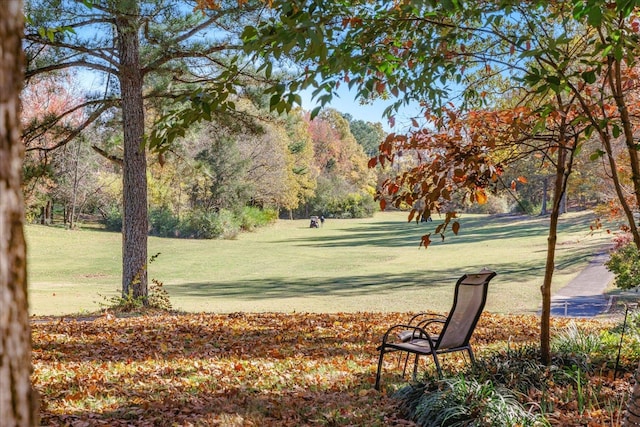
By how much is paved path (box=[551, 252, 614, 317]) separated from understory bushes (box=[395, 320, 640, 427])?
8293mm

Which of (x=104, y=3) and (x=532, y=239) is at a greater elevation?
Result: (x=104, y=3)

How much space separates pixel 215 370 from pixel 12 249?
16.2 ft

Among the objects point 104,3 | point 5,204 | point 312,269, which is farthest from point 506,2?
point 312,269

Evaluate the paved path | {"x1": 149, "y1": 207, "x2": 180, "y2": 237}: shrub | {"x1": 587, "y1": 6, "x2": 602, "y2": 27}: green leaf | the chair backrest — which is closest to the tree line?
{"x1": 587, "y1": 6, "x2": 602, "y2": 27}: green leaf

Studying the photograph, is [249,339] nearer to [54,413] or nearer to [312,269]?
[54,413]

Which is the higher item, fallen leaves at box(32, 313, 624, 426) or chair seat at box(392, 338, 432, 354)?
chair seat at box(392, 338, 432, 354)

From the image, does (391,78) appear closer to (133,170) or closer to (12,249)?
(12,249)

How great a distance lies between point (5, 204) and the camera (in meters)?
0.90

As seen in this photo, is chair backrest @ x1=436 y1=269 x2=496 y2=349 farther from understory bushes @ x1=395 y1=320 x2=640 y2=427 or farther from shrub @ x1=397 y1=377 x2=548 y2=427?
shrub @ x1=397 y1=377 x2=548 y2=427

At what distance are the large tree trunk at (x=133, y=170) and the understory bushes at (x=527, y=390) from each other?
7601 mm

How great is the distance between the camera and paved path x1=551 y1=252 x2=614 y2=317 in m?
13.2

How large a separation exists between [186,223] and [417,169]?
33139 millimetres

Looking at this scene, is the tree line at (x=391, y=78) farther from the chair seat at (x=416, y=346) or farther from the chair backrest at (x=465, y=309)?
the chair seat at (x=416, y=346)

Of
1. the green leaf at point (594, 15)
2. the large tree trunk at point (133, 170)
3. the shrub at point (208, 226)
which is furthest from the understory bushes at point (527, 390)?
the shrub at point (208, 226)
